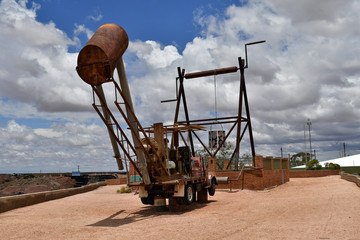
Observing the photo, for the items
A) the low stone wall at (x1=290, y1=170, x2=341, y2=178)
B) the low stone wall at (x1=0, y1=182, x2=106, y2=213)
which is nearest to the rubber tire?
the low stone wall at (x1=0, y1=182, x2=106, y2=213)

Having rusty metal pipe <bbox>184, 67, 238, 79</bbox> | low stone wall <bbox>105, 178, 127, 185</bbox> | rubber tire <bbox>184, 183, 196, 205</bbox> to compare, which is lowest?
low stone wall <bbox>105, 178, 127, 185</bbox>

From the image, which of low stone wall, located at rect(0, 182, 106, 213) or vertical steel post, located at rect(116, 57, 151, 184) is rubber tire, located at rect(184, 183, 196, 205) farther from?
low stone wall, located at rect(0, 182, 106, 213)

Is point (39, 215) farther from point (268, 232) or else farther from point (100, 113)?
point (268, 232)

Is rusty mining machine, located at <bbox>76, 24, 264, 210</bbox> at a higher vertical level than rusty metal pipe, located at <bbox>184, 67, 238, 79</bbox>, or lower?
lower

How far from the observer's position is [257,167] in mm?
27500

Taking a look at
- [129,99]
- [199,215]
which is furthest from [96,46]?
[199,215]

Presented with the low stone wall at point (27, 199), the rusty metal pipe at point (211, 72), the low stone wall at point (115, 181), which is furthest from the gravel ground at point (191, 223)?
the low stone wall at point (115, 181)

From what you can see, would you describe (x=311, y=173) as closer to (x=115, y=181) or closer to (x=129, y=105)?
(x=115, y=181)

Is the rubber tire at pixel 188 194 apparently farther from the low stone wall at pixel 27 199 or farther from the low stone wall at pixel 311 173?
the low stone wall at pixel 311 173

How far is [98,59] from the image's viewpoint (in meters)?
12.8

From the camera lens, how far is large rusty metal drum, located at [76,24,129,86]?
42.0 feet

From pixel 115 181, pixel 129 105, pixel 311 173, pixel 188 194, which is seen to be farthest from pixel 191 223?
pixel 311 173

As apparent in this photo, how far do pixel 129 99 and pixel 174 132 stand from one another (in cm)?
371

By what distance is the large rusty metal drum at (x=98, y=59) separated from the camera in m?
12.8
